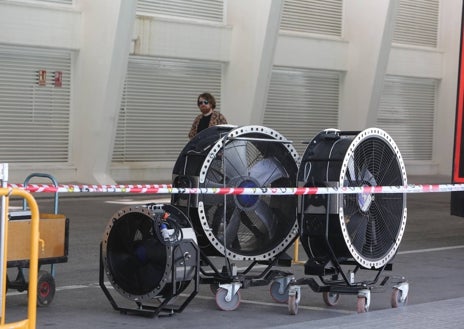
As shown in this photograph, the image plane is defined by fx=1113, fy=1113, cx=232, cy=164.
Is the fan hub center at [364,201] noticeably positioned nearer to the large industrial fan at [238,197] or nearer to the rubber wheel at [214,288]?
the large industrial fan at [238,197]

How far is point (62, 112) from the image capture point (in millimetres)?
25828

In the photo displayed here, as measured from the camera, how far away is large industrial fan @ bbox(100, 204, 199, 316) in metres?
9.11

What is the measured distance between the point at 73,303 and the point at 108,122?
15618 millimetres

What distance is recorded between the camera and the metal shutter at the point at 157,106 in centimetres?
2728

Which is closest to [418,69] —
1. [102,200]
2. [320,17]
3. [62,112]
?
[320,17]

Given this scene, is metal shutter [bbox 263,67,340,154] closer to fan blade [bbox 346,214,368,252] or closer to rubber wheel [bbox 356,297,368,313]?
fan blade [bbox 346,214,368,252]

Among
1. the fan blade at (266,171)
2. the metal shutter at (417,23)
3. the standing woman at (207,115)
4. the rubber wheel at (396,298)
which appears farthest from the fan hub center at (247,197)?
the metal shutter at (417,23)

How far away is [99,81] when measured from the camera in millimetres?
25312

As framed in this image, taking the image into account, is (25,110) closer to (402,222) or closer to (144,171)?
(144,171)

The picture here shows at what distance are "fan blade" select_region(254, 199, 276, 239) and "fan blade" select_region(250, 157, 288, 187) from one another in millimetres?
196

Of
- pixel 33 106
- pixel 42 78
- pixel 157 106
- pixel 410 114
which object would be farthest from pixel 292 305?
pixel 410 114

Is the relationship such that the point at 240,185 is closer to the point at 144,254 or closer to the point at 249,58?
the point at 144,254

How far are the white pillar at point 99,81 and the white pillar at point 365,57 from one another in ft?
30.7

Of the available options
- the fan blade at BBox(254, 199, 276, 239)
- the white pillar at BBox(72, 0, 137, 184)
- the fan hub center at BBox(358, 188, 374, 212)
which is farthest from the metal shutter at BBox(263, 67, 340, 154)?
the fan hub center at BBox(358, 188, 374, 212)
